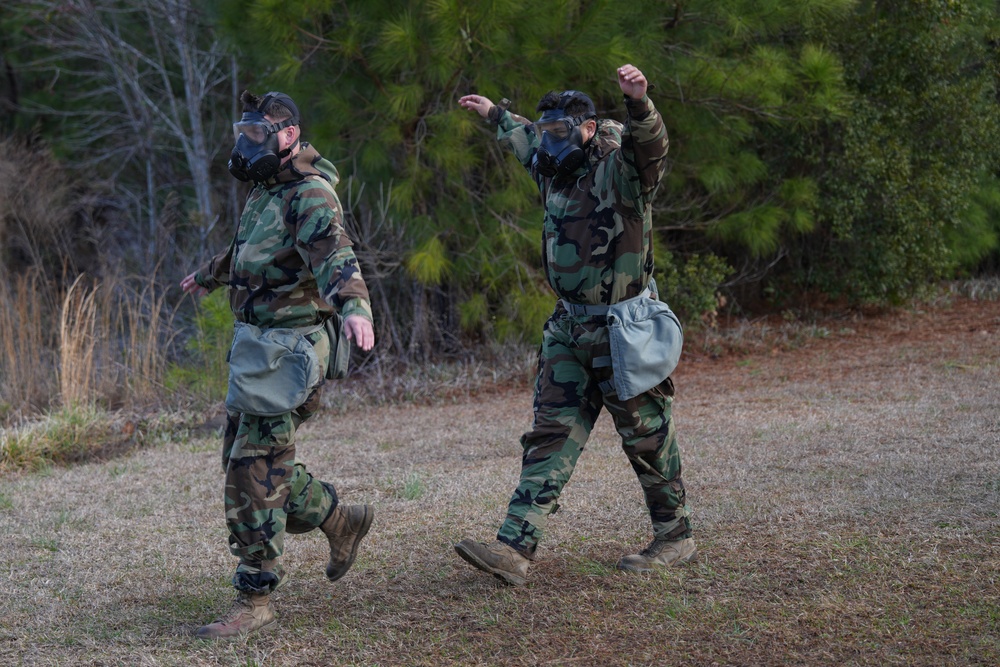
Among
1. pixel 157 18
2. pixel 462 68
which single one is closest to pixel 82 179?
pixel 157 18

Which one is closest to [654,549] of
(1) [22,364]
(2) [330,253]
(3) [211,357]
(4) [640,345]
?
(4) [640,345]

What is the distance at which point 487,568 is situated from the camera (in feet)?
12.5

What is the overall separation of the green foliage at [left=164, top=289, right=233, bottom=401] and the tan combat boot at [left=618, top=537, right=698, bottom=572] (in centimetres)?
495

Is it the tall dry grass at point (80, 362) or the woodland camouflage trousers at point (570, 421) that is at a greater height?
the woodland camouflage trousers at point (570, 421)

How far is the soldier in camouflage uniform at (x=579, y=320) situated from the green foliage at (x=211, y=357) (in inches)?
192

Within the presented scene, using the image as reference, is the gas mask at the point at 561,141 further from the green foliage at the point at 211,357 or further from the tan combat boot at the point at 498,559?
the green foliage at the point at 211,357

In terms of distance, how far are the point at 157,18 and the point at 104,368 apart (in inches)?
265

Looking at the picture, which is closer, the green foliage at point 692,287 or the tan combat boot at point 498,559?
the tan combat boot at point 498,559

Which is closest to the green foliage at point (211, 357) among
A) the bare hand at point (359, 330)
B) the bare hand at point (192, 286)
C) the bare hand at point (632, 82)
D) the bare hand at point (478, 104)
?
the bare hand at point (192, 286)

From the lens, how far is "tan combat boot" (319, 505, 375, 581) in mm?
3908

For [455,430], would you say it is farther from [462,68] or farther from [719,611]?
[719,611]

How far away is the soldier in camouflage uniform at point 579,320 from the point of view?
149 inches

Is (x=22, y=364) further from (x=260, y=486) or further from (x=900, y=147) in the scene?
(x=900, y=147)

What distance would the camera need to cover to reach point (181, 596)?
4148 millimetres
